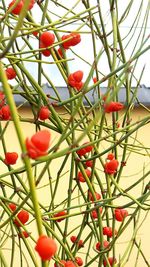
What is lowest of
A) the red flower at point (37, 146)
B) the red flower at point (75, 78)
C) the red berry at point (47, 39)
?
the red flower at point (37, 146)

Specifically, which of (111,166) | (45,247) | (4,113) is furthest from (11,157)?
(45,247)

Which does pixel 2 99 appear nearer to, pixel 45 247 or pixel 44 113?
pixel 44 113

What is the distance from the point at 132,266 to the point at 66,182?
48 centimetres

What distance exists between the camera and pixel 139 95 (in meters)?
2.71

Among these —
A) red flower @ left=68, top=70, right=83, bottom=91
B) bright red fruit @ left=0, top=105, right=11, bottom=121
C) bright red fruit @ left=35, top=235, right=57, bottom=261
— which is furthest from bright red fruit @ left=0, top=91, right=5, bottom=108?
bright red fruit @ left=35, top=235, right=57, bottom=261

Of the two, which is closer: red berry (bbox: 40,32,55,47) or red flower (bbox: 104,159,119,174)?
red berry (bbox: 40,32,55,47)

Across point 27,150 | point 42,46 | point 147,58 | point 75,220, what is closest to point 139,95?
point 147,58

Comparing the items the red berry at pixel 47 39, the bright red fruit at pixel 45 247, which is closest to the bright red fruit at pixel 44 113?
the red berry at pixel 47 39

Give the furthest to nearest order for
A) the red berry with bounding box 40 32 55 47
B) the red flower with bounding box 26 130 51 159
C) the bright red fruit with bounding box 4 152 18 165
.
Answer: the bright red fruit with bounding box 4 152 18 165
the red berry with bounding box 40 32 55 47
the red flower with bounding box 26 130 51 159

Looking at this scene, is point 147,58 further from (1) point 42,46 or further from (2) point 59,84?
(1) point 42,46

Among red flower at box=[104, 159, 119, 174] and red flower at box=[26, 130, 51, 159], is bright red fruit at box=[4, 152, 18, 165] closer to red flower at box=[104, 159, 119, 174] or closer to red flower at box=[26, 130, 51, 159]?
red flower at box=[104, 159, 119, 174]

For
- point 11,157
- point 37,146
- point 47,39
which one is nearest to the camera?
point 37,146

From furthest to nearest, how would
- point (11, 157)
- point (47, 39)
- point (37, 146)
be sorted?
point (11, 157) → point (47, 39) → point (37, 146)

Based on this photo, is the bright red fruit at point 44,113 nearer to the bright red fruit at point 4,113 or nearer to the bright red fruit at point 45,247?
the bright red fruit at point 4,113
